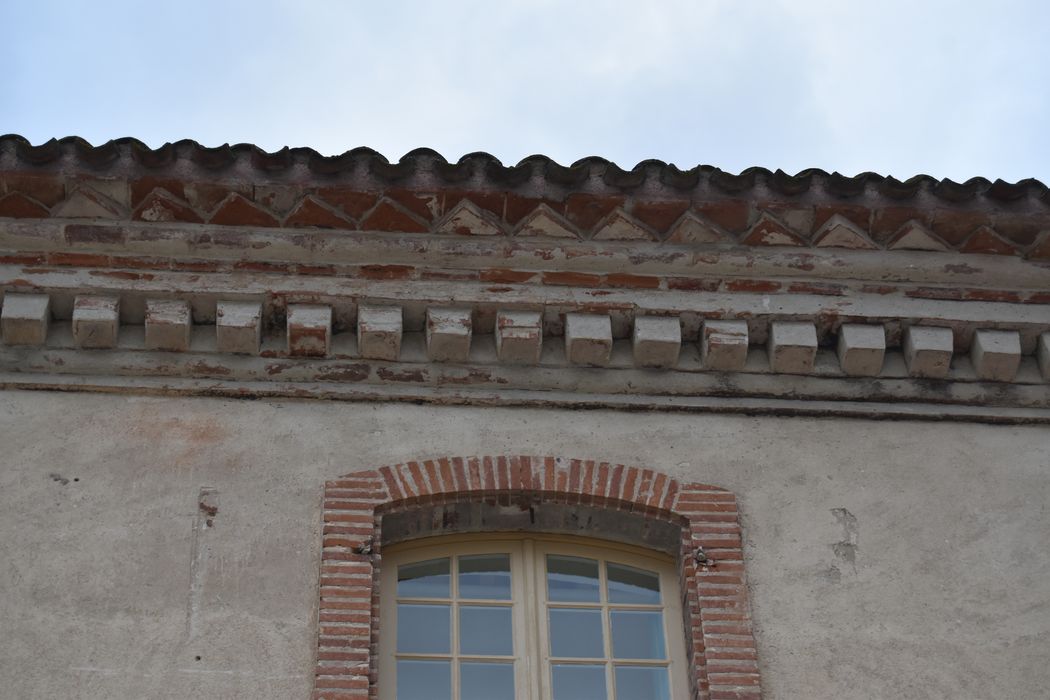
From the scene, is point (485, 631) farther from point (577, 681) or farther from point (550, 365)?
point (550, 365)

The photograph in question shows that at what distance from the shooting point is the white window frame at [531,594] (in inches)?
330

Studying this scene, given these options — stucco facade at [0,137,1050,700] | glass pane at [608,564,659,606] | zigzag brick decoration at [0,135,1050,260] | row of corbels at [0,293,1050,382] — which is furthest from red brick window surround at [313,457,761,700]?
zigzag brick decoration at [0,135,1050,260]

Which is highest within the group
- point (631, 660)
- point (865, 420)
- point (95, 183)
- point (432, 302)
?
point (95, 183)

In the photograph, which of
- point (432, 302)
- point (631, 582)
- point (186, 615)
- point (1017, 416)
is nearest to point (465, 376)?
point (432, 302)

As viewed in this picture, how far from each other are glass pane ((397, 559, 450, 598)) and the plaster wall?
54 cm

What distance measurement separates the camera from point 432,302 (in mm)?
9359

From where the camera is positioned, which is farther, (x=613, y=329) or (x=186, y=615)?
(x=613, y=329)

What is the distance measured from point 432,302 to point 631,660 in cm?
219

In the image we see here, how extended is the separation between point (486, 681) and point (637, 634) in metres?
0.82

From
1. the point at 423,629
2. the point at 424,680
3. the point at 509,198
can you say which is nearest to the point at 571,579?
the point at 423,629

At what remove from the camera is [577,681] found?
8438 millimetres

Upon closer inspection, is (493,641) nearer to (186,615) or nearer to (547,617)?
(547,617)

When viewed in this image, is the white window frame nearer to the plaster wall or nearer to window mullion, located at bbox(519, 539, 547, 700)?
window mullion, located at bbox(519, 539, 547, 700)

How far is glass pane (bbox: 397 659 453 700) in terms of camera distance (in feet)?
27.3
